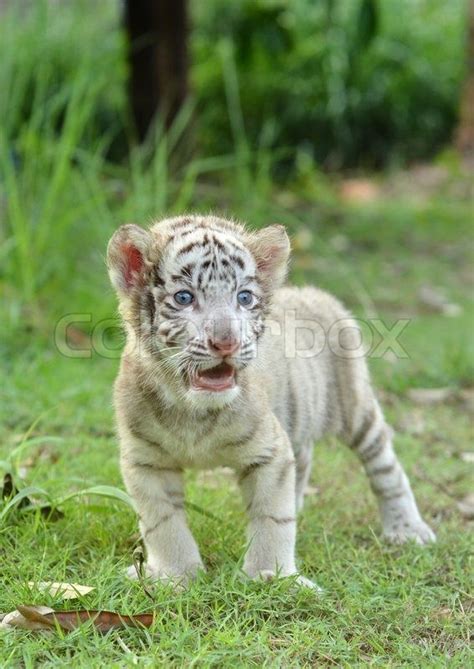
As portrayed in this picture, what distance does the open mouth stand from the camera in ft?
11.7

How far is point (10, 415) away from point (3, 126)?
2.46 meters

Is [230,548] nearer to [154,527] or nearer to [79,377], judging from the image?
[154,527]

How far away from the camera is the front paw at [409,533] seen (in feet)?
14.3

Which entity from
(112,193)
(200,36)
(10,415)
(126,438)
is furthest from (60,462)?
(200,36)

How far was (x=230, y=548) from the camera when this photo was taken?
4098mm

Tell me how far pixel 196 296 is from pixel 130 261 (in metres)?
0.37

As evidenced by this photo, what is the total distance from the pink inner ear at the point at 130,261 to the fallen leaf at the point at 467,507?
1990 mm

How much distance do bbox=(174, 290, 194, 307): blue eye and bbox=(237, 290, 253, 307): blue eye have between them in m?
0.18

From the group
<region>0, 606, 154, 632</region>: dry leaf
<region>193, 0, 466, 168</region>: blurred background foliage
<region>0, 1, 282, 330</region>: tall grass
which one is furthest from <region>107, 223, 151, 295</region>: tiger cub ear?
<region>193, 0, 466, 168</region>: blurred background foliage

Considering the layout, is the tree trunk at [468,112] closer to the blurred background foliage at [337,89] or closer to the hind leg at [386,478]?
the blurred background foliage at [337,89]

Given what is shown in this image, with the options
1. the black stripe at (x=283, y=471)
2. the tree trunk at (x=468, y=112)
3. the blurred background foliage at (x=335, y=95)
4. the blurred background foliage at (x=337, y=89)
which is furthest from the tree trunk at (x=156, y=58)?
the black stripe at (x=283, y=471)

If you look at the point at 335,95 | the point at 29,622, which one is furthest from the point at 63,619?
the point at 335,95

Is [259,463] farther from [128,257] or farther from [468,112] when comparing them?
[468,112]

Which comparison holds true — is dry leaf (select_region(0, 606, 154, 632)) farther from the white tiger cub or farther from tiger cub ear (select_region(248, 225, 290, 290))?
tiger cub ear (select_region(248, 225, 290, 290))
